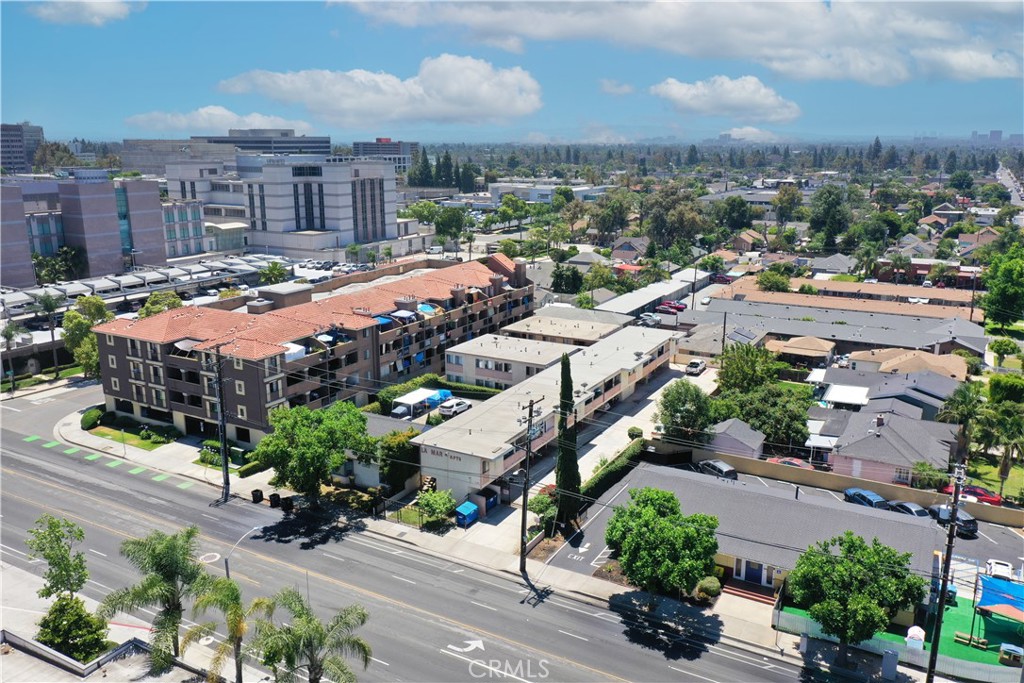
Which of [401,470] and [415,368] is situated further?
[415,368]

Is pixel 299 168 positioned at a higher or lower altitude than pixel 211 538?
higher

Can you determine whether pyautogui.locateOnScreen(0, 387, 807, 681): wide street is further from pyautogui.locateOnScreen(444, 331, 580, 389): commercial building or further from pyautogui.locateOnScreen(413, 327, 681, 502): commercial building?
pyautogui.locateOnScreen(444, 331, 580, 389): commercial building

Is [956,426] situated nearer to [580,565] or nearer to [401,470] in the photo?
[580,565]

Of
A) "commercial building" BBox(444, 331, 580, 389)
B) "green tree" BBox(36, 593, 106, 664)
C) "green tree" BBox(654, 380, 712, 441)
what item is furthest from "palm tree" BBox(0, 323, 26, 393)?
"green tree" BBox(654, 380, 712, 441)

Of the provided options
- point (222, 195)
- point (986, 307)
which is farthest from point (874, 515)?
point (222, 195)

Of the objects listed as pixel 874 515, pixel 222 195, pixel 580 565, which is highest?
pixel 222 195

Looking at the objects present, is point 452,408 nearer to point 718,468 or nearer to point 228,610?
point 718,468

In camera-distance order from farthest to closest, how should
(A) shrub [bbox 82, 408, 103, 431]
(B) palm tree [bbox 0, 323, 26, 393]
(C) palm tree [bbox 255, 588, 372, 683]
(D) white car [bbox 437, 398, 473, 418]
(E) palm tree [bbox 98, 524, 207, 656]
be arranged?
(B) palm tree [bbox 0, 323, 26, 393] < (A) shrub [bbox 82, 408, 103, 431] < (D) white car [bbox 437, 398, 473, 418] < (E) palm tree [bbox 98, 524, 207, 656] < (C) palm tree [bbox 255, 588, 372, 683]
